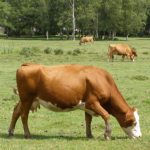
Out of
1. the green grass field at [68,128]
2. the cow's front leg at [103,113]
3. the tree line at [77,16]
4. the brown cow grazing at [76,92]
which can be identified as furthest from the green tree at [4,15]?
the cow's front leg at [103,113]

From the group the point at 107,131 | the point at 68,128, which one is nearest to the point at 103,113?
the point at 107,131

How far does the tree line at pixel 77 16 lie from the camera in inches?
3841

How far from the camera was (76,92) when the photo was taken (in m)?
11.3

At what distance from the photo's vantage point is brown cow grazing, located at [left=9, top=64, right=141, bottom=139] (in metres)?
11.3

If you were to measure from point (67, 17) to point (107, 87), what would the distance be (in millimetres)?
89203

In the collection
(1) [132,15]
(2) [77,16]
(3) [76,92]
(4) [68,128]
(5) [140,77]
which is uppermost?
(3) [76,92]

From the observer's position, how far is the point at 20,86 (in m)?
11.5

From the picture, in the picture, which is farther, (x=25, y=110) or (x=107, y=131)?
(x=25, y=110)

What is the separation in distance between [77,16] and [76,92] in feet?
297

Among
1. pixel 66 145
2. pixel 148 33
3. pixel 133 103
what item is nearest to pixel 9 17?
pixel 148 33

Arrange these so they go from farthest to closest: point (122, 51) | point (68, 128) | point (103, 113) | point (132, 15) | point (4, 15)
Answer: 1. point (4, 15)
2. point (132, 15)
3. point (122, 51)
4. point (68, 128)
5. point (103, 113)

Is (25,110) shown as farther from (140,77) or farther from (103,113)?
(140,77)

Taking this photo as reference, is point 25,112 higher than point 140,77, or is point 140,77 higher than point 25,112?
point 25,112

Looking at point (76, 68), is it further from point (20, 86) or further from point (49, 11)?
point (49, 11)
